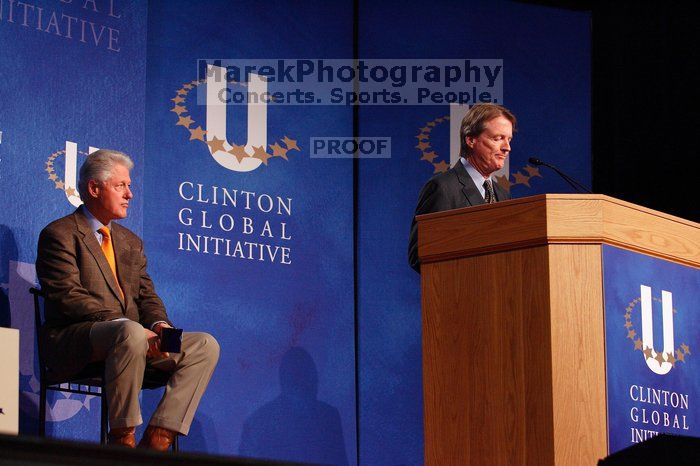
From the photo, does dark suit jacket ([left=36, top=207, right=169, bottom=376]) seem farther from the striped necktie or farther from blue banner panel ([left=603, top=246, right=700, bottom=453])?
blue banner panel ([left=603, top=246, right=700, bottom=453])

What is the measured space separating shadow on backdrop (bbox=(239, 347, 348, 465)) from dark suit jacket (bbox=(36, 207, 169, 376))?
1006mm

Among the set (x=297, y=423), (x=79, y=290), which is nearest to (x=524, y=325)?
(x=79, y=290)

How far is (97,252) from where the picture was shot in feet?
12.5

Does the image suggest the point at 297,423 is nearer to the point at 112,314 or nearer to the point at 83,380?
the point at 83,380

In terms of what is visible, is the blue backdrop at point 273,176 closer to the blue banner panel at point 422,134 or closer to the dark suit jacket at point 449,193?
the blue banner panel at point 422,134

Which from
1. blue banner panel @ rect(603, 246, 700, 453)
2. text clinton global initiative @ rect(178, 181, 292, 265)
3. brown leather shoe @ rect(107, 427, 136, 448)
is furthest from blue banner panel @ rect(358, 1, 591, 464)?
blue banner panel @ rect(603, 246, 700, 453)

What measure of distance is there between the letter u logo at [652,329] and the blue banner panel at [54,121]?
7.76 ft

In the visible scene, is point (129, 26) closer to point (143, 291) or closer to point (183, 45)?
point (183, 45)

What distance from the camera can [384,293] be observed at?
511 centimetres

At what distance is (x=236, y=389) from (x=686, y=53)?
2809mm

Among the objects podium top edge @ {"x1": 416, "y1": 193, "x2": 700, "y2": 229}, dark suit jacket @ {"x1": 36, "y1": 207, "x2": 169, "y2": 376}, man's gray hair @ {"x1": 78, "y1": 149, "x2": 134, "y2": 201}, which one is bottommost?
dark suit jacket @ {"x1": 36, "y1": 207, "x2": 169, "y2": 376}

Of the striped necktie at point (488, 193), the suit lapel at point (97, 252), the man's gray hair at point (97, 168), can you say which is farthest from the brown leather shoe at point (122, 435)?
the striped necktie at point (488, 193)

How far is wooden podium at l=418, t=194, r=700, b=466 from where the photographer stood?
266 centimetres

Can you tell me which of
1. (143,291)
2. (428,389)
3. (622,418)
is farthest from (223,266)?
(622,418)
